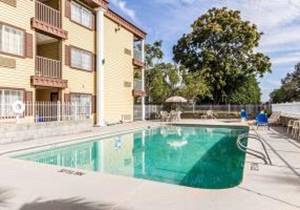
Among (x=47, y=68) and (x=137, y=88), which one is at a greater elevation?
(x=47, y=68)

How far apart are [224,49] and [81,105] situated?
24.2 meters

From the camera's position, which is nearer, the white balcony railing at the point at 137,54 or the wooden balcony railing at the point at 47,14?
the wooden balcony railing at the point at 47,14

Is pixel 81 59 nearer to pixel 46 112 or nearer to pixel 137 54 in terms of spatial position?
pixel 46 112

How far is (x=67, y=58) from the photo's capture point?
60.7ft

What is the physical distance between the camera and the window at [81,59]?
19.2 meters

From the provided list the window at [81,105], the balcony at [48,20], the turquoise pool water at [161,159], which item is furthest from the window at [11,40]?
the turquoise pool water at [161,159]

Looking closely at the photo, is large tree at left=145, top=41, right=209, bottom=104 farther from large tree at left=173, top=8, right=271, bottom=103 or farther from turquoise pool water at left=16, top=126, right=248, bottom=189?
turquoise pool water at left=16, top=126, right=248, bottom=189

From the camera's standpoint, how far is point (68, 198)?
202 inches

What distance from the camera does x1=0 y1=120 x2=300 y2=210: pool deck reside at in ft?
15.5

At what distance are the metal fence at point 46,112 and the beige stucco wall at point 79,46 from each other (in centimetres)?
174

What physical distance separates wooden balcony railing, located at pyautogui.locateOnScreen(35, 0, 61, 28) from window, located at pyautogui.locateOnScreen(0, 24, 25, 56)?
6.67ft

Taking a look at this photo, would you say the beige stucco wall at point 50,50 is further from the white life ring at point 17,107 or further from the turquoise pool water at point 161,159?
the turquoise pool water at point 161,159

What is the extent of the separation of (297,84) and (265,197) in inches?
2440

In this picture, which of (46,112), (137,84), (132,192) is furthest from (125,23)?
(132,192)
